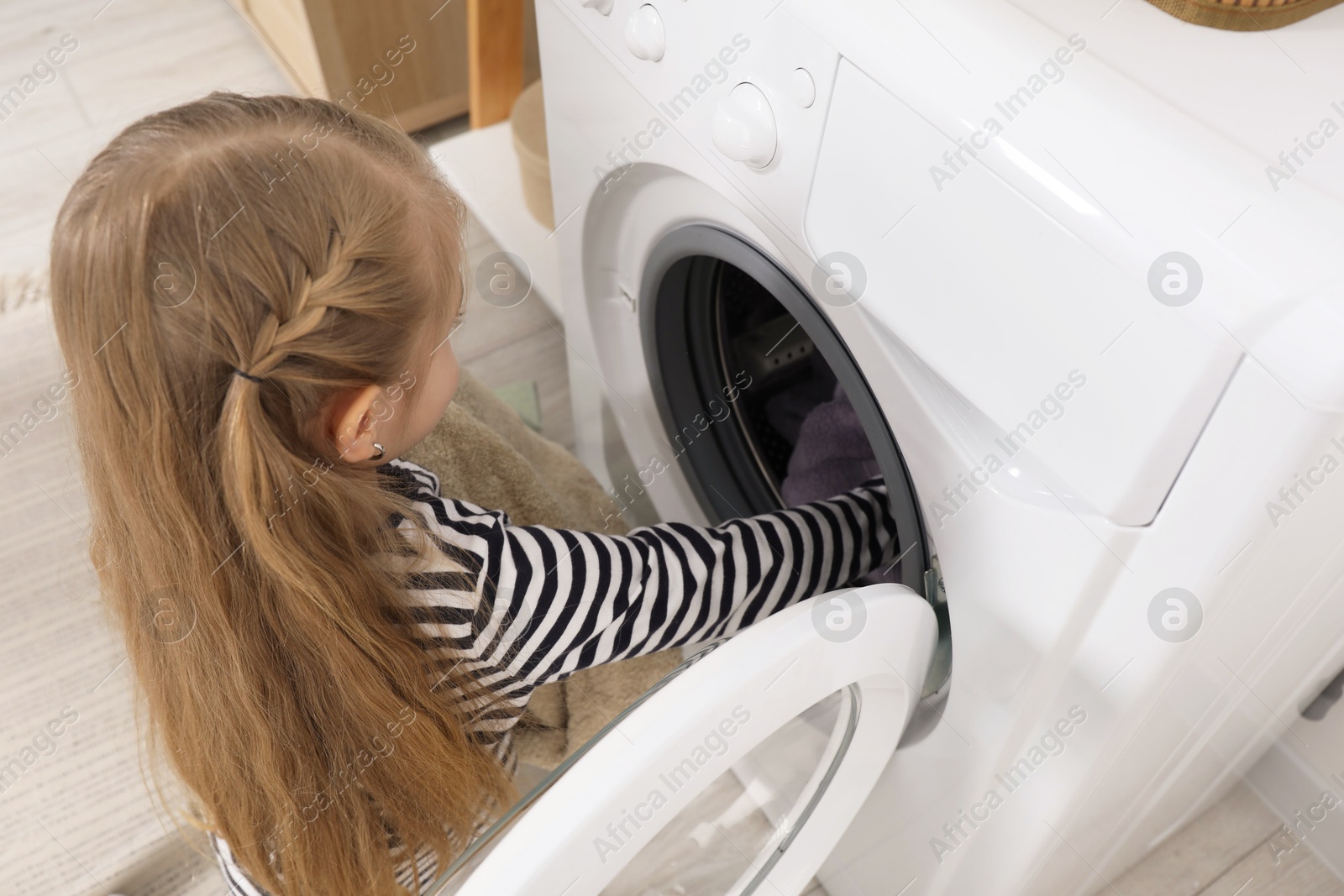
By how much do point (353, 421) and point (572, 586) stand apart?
0.17 m

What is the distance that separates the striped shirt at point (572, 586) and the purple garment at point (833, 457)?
Answer: 0.12 meters

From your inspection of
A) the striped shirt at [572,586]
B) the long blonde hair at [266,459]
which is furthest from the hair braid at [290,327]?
the striped shirt at [572,586]

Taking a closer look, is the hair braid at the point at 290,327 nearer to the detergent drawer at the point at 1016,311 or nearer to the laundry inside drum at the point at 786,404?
the detergent drawer at the point at 1016,311

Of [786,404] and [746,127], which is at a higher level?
[746,127]

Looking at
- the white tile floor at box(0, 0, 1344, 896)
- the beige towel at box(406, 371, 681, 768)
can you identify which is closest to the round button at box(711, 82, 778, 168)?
the white tile floor at box(0, 0, 1344, 896)

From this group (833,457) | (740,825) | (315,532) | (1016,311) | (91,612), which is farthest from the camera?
(91,612)

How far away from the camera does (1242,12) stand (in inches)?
17.6

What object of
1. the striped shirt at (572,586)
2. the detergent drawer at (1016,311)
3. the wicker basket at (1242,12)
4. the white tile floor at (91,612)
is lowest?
the white tile floor at (91,612)

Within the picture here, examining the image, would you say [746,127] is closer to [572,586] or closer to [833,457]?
[572,586]

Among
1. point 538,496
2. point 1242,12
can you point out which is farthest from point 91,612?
point 1242,12

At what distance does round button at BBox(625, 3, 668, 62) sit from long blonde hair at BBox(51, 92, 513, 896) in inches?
5.8

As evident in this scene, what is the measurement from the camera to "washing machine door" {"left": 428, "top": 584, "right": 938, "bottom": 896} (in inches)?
17.7

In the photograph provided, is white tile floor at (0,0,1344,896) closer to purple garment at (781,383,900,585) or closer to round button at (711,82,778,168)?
round button at (711,82,778,168)

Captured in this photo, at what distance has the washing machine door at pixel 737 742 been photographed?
1.48 feet
